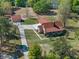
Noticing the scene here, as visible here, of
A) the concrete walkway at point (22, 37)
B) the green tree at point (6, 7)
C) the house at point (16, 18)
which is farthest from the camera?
the green tree at point (6, 7)

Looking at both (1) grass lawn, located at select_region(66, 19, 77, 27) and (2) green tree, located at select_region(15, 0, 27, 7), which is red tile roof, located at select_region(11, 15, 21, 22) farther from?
(1) grass lawn, located at select_region(66, 19, 77, 27)

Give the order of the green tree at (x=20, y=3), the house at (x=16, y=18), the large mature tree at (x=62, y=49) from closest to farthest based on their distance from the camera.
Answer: the large mature tree at (x=62, y=49), the house at (x=16, y=18), the green tree at (x=20, y=3)

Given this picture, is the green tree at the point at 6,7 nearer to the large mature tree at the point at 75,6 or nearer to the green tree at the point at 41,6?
the green tree at the point at 41,6

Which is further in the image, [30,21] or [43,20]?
[30,21]

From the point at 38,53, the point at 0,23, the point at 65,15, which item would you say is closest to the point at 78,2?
the point at 65,15

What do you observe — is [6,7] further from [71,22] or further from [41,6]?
[71,22]

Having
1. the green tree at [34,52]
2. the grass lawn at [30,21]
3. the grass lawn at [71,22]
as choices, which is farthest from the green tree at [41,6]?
the green tree at [34,52]

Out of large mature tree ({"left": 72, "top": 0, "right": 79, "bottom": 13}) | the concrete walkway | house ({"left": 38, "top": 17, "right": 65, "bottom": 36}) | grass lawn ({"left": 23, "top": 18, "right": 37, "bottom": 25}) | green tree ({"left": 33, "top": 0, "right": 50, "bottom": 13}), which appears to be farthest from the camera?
large mature tree ({"left": 72, "top": 0, "right": 79, "bottom": 13})

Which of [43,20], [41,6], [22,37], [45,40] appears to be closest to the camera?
[45,40]

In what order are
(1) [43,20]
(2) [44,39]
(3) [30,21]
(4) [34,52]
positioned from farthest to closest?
(3) [30,21] → (1) [43,20] → (2) [44,39] → (4) [34,52]

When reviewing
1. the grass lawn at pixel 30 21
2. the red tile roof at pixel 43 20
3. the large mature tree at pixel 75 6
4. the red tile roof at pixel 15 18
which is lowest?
the grass lawn at pixel 30 21

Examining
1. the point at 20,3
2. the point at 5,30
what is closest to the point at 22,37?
the point at 5,30

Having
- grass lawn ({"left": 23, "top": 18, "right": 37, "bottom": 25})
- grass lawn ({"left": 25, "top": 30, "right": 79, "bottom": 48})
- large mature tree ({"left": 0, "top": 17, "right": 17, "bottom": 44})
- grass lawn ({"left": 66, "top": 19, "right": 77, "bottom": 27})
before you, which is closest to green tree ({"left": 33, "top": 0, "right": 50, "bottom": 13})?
grass lawn ({"left": 23, "top": 18, "right": 37, "bottom": 25})
